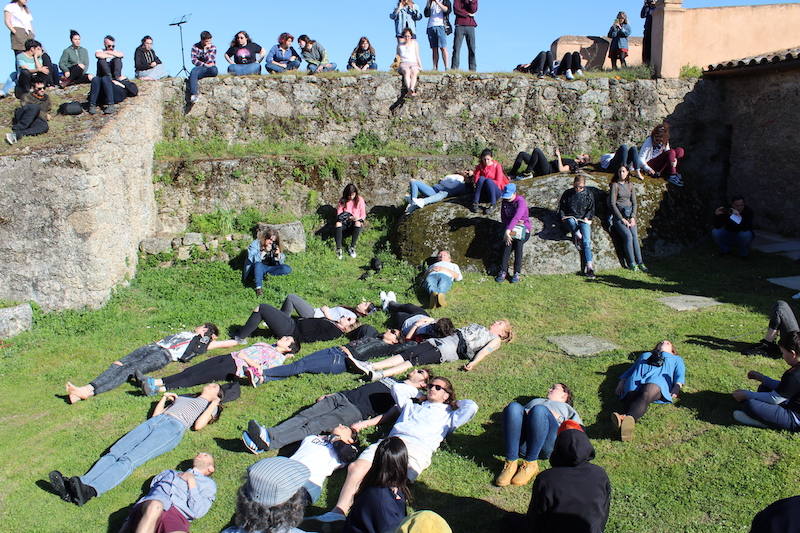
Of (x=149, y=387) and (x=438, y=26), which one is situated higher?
(x=438, y=26)

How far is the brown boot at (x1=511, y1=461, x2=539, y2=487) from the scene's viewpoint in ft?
16.0

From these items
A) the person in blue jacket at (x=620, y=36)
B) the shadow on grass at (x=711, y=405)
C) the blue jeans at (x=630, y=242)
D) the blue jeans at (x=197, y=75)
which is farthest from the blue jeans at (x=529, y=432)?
the person in blue jacket at (x=620, y=36)

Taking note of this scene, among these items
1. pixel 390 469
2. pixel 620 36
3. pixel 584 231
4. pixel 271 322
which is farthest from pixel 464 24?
pixel 390 469

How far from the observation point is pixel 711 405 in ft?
18.9

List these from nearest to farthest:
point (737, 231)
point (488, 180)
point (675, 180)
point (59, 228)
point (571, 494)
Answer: point (571, 494), point (59, 228), point (737, 231), point (488, 180), point (675, 180)

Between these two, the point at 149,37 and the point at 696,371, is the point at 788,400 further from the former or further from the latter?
the point at 149,37

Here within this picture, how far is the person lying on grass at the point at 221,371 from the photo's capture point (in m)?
6.57

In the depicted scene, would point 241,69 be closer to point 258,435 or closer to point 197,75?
→ point 197,75

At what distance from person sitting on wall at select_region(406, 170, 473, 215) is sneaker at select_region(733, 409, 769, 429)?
267 inches

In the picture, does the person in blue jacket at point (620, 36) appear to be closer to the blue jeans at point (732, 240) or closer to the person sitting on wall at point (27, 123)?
the blue jeans at point (732, 240)

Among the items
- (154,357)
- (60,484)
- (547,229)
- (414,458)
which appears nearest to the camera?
(60,484)

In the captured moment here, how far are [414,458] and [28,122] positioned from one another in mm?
8403

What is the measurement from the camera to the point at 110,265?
937 centimetres

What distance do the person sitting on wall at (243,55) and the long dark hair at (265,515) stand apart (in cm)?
1092
